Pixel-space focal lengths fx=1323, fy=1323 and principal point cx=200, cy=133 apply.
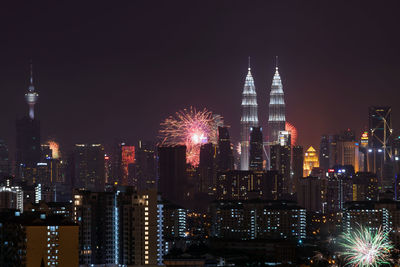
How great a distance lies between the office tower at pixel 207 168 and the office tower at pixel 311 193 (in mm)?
3382

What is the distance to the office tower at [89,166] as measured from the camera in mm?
53875

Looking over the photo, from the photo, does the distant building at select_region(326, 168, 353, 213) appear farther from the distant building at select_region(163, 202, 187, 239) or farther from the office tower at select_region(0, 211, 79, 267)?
the office tower at select_region(0, 211, 79, 267)

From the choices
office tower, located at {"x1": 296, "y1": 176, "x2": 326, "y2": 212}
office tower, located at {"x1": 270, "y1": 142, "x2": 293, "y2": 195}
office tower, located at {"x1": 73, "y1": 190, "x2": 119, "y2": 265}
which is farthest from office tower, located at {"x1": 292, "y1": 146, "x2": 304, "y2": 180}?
office tower, located at {"x1": 73, "y1": 190, "x2": 119, "y2": 265}

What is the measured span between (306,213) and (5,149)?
16.5 meters

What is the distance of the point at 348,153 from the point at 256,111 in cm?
534

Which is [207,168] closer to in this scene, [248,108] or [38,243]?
A: [248,108]

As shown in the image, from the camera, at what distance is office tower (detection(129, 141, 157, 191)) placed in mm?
51812

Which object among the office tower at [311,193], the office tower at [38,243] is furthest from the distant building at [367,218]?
the office tower at [38,243]

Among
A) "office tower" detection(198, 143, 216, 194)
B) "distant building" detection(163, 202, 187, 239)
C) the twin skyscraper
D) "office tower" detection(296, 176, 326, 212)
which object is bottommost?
"distant building" detection(163, 202, 187, 239)

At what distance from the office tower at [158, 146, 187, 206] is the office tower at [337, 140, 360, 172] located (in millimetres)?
13207

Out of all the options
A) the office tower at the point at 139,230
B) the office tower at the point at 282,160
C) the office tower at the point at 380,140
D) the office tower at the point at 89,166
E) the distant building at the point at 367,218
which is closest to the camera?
the office tower at the point at 139,230

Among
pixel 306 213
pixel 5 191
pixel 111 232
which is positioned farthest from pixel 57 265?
pixel 306 213

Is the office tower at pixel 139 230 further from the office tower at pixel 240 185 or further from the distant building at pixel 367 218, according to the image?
the office tower at pixel 240 185

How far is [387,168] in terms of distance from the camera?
57.1 m
